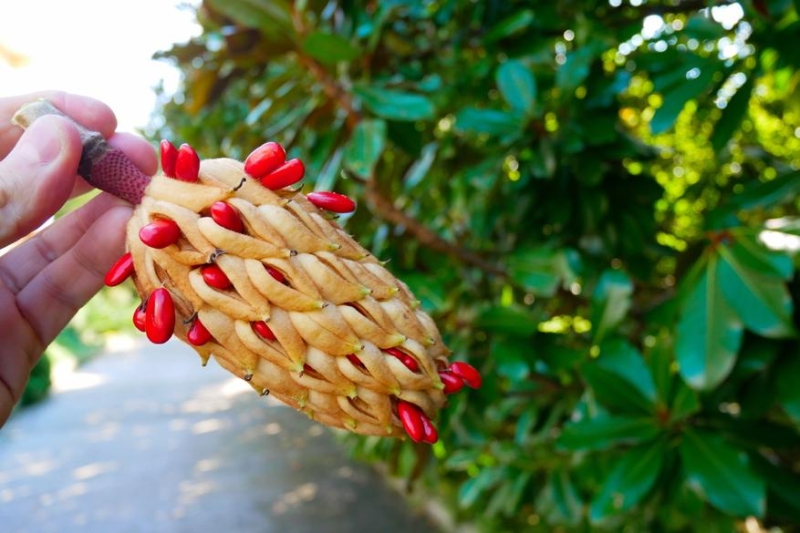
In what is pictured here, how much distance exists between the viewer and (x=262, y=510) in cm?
398

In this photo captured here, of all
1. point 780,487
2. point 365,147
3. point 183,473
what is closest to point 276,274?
point 365,147

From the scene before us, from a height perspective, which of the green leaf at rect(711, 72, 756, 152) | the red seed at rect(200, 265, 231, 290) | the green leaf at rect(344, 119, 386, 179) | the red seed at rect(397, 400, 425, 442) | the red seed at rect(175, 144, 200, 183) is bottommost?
the green leaf at rect(711, 72, 756, 152)

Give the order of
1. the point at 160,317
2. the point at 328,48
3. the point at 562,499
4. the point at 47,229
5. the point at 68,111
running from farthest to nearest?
the point at 562,499 → the point at 328,48 → the point at 47,229 → the point at 68,111 → the point at 160,317

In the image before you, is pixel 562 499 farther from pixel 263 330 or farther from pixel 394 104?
pixel 263 330

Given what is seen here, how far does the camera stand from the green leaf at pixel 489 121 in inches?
52.7

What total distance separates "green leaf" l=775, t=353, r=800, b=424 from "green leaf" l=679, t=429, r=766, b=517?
0.13 metres

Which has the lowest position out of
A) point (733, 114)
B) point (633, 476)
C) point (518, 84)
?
point (633, 476)

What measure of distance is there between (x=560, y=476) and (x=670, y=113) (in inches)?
43.3

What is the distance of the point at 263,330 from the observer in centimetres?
51

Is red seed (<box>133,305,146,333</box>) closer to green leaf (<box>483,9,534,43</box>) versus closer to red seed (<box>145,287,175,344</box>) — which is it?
red seed (<box>145,287,175,344</box>)

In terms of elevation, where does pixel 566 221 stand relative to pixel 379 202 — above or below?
below

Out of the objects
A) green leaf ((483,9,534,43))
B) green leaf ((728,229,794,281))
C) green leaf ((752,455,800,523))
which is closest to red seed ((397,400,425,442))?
green leaf ((728,229,794,281))

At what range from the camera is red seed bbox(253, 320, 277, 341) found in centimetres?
51

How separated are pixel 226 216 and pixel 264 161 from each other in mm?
72
